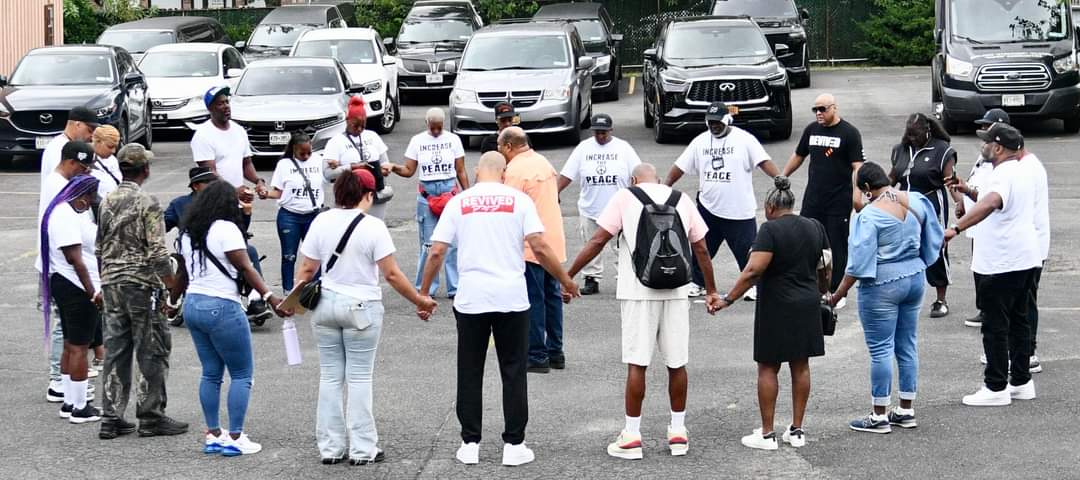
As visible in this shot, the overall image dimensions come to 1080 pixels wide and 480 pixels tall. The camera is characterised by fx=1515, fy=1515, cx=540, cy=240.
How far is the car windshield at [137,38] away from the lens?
30.4 m

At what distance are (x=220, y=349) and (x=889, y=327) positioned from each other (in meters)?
4.00

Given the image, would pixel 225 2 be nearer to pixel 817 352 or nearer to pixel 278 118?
pixel 278 118

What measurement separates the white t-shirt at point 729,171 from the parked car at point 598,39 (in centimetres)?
1646

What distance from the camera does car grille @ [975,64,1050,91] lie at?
23016 millimetres

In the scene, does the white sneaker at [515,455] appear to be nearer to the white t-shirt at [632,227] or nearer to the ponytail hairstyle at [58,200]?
the white t-shirt at [632,227]

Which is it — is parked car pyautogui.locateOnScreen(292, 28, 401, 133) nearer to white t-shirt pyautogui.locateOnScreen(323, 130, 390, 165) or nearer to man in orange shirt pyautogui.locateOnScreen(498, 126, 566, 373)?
white t-shirt pyautogui.locateOnScreen(323, 130, 390, 165)

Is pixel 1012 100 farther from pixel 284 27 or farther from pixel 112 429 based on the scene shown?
pixel 112 429

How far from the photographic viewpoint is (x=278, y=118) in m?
21.9

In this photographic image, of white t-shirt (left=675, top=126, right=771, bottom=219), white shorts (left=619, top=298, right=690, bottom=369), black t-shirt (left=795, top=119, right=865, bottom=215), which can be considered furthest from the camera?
white t-shirt (left=675, top=126, right=771, bottom=219)

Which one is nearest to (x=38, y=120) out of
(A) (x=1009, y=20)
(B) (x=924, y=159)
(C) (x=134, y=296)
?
(C) (x=134, y=296)

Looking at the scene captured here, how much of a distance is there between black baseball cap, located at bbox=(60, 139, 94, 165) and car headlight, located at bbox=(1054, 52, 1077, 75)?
1738 cm

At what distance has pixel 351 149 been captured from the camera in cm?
1331

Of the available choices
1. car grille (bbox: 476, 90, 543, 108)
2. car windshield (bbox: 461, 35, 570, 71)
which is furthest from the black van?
car grille (bbox: 476, 90, 543, 108)

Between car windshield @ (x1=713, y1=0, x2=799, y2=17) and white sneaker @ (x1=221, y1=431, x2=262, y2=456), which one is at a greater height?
car windshield @ (x1=713, y1=0, x2=799, y2=17)
